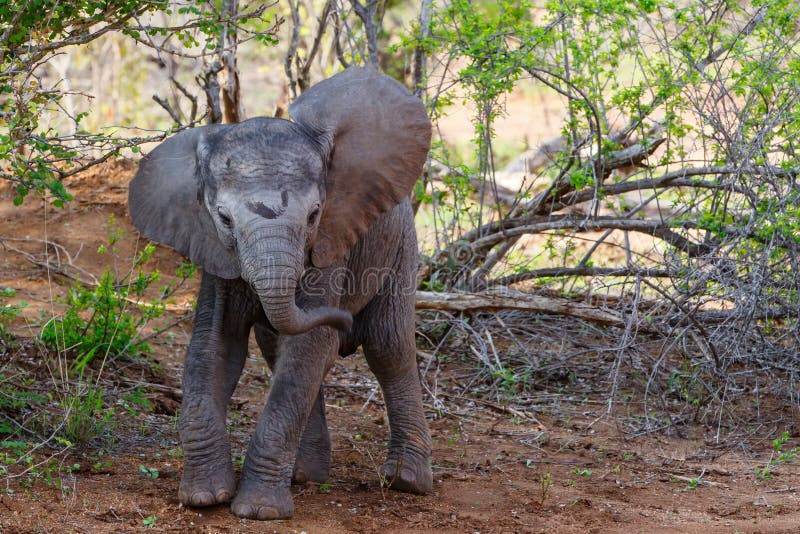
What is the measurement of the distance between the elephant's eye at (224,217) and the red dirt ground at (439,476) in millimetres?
1232

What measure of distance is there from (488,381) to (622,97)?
85.5 inches

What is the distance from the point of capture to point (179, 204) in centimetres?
464

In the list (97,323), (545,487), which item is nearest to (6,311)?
(97,323)

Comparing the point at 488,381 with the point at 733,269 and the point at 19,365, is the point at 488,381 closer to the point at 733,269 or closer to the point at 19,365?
the point at 733,269

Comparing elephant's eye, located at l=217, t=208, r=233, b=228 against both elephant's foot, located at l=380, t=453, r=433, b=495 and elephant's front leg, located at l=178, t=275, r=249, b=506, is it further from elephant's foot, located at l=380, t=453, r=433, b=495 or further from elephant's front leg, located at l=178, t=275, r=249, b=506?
elephant's foot, located at l=380, t=453, r=433, b=495

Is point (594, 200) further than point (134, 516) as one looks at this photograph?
Yes

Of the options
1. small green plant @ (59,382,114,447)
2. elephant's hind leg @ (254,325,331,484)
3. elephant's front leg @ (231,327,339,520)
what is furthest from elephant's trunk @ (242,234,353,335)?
small green plant @ (59,382,114,447)

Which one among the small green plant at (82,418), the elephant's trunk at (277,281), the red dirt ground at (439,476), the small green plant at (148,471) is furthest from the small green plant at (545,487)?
the small green plant at (82,418)

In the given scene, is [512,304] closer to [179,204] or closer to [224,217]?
[179,204]

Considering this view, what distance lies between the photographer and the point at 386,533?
4.55 m

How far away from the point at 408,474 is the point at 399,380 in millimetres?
532

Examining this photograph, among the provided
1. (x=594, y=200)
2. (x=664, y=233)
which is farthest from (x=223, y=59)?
(x=664, y=233)

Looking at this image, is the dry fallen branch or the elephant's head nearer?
the elephant's head

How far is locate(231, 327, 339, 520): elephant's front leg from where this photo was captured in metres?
4.52
